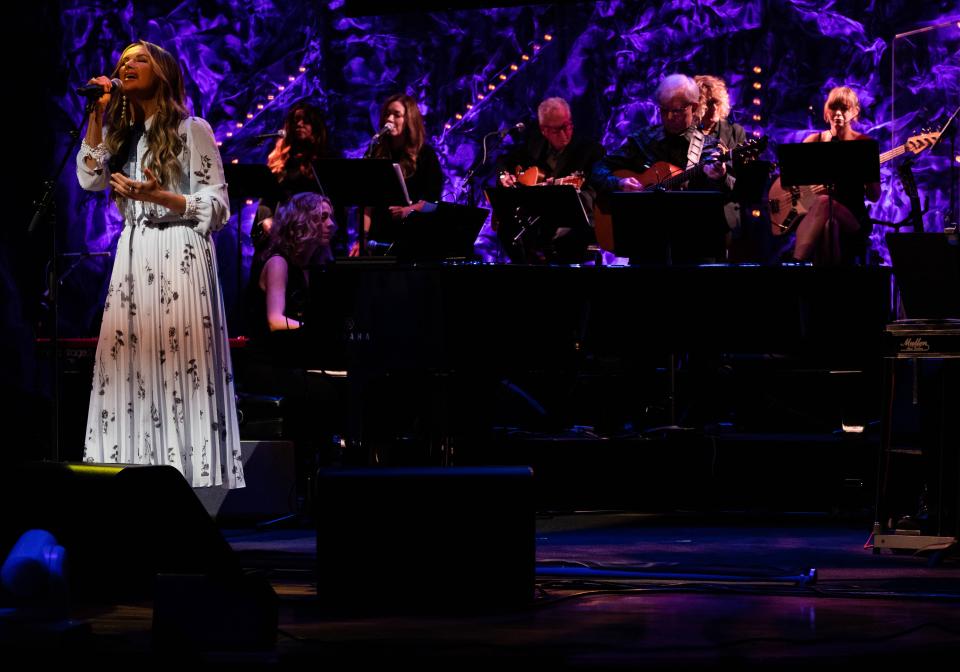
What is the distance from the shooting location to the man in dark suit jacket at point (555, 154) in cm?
923

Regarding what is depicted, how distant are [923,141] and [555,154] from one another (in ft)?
8.03

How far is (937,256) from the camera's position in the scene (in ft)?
16.6

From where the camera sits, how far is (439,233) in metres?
7.32

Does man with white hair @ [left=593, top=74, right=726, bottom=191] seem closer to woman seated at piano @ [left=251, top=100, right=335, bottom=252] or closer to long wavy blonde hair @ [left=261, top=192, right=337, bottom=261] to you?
woman seated at piano @ [left=251, top=100, right=335, bottom=252]

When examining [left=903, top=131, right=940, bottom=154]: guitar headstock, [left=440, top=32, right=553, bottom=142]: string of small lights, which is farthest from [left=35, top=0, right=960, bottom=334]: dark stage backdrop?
[left=903, top=131, right=940, bottom=154]: guitar headstock

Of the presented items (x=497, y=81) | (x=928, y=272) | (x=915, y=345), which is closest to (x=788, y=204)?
(x=497, y=81)

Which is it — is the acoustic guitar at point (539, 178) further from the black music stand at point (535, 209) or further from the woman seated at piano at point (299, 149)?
the woman seated at piano at point (299, 149)

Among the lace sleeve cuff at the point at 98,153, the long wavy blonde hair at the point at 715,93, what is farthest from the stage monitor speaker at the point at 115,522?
the long wavy blonde hair at the point at 715,93

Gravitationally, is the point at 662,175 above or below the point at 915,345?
above

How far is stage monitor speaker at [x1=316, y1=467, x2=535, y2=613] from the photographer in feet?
12.0

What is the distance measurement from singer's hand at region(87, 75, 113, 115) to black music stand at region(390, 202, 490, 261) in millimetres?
2788

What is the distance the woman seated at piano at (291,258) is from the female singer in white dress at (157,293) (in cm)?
242

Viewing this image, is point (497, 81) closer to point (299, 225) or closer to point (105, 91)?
point (299, 225)

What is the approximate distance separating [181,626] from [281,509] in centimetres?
Result: 296
